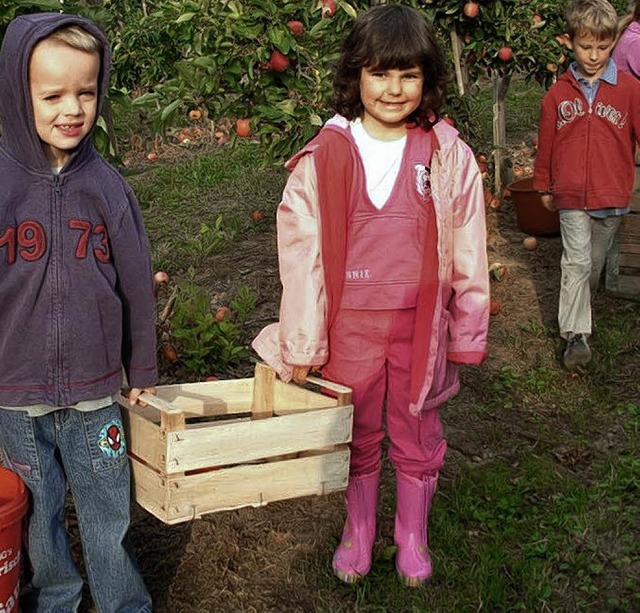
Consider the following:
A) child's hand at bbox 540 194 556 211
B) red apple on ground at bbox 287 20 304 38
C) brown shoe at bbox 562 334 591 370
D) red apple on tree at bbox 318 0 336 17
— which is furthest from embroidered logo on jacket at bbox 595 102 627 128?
red apple on ground at bbox 287 20 304 38

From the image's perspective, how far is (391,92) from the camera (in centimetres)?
261

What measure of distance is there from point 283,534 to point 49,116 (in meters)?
1.66

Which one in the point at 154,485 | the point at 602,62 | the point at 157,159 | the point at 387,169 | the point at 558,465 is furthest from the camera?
the point at 157,159

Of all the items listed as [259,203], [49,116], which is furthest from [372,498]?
[259,203]

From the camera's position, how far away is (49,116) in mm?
2258

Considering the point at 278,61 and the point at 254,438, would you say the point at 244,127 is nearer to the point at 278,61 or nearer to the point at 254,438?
the point at 278,61

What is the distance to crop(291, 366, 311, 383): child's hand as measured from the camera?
109 inches

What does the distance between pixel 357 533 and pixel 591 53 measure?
7.90ft

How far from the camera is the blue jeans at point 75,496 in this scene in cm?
244

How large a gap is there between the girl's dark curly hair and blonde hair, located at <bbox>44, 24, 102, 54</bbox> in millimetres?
711

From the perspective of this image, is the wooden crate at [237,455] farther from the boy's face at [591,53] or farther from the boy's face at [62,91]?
the boy's face at [591,53]

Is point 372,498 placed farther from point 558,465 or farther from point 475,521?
point 558,465

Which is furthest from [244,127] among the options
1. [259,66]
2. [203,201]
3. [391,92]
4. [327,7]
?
[203,201]

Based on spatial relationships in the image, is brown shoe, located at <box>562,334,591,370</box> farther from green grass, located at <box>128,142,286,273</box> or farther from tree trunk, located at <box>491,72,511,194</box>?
tree trunk, located at <box>491,72,511,194</box>
